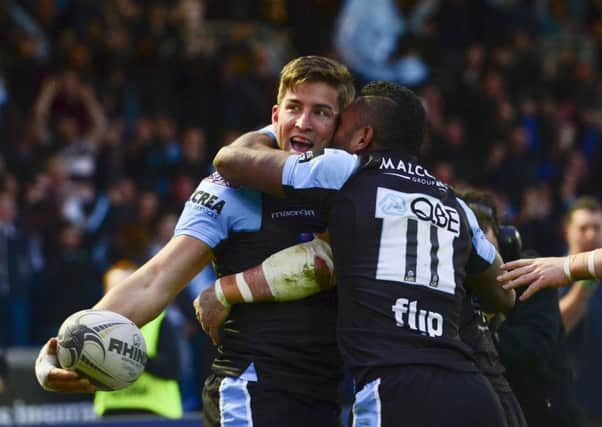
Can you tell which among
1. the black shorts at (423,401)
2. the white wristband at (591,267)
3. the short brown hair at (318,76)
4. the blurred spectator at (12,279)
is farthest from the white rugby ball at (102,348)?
the blurred spectator at (12,279)

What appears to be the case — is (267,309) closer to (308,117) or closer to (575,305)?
(308,117)

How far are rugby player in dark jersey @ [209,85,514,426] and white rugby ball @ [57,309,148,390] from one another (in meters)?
0.74

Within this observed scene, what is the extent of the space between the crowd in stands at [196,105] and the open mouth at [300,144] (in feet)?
20.0

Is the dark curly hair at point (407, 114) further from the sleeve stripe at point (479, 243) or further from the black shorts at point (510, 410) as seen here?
the black shorts at point (510, 410)

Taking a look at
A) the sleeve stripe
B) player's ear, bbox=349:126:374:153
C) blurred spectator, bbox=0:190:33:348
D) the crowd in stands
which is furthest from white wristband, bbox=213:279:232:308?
blurred spectator, bbox=0:190:33:348

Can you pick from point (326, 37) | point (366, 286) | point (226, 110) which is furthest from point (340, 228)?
point (326, 37)

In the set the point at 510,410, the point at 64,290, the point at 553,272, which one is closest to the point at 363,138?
the point at 553,272

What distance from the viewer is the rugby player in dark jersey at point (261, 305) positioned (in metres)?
5.10

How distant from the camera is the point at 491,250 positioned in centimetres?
527

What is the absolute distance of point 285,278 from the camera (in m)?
5.09

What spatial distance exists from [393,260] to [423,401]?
0.52m

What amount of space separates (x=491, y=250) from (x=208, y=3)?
13783 millimetres

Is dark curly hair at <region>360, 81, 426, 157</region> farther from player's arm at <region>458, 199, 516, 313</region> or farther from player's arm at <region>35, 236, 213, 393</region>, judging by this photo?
player's arm at <region>35, 236, 213, 393</region>

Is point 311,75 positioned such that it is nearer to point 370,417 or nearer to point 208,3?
point 370,417
